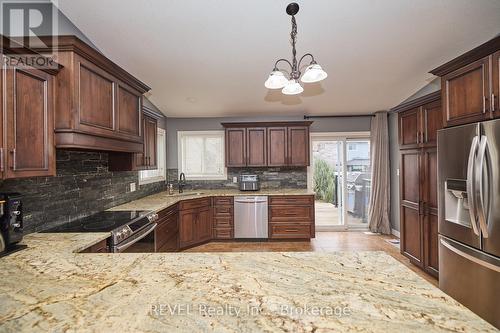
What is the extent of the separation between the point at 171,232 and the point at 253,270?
256 centimetres

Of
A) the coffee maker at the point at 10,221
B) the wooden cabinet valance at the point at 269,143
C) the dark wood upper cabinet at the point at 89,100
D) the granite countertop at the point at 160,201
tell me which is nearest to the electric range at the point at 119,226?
the granite countertop at the point at 160,201

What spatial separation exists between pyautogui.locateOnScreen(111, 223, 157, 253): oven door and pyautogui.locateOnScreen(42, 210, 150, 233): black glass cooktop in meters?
0.15

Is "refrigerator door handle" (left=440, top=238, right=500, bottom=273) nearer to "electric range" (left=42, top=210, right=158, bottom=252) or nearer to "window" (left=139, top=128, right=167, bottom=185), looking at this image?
"electric range" (left=42, top=210, right=158, bottom=252)

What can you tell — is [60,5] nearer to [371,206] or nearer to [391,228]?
[371,206]

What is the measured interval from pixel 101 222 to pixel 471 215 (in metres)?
3.22

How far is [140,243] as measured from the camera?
234 cm

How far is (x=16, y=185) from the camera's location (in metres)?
1.75

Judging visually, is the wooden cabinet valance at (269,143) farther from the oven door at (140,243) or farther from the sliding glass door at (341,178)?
the oven door at (140,243)

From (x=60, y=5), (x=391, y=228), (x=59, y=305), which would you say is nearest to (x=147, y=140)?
(x=60, y=5)

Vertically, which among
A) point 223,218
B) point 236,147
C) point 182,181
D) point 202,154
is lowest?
point 223,218

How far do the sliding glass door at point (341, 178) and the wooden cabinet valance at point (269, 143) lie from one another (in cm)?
58

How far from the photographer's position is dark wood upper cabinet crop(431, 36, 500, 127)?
184cm

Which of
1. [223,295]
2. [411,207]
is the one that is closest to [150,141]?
[223,295]

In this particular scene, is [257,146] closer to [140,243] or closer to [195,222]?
[195,222]
